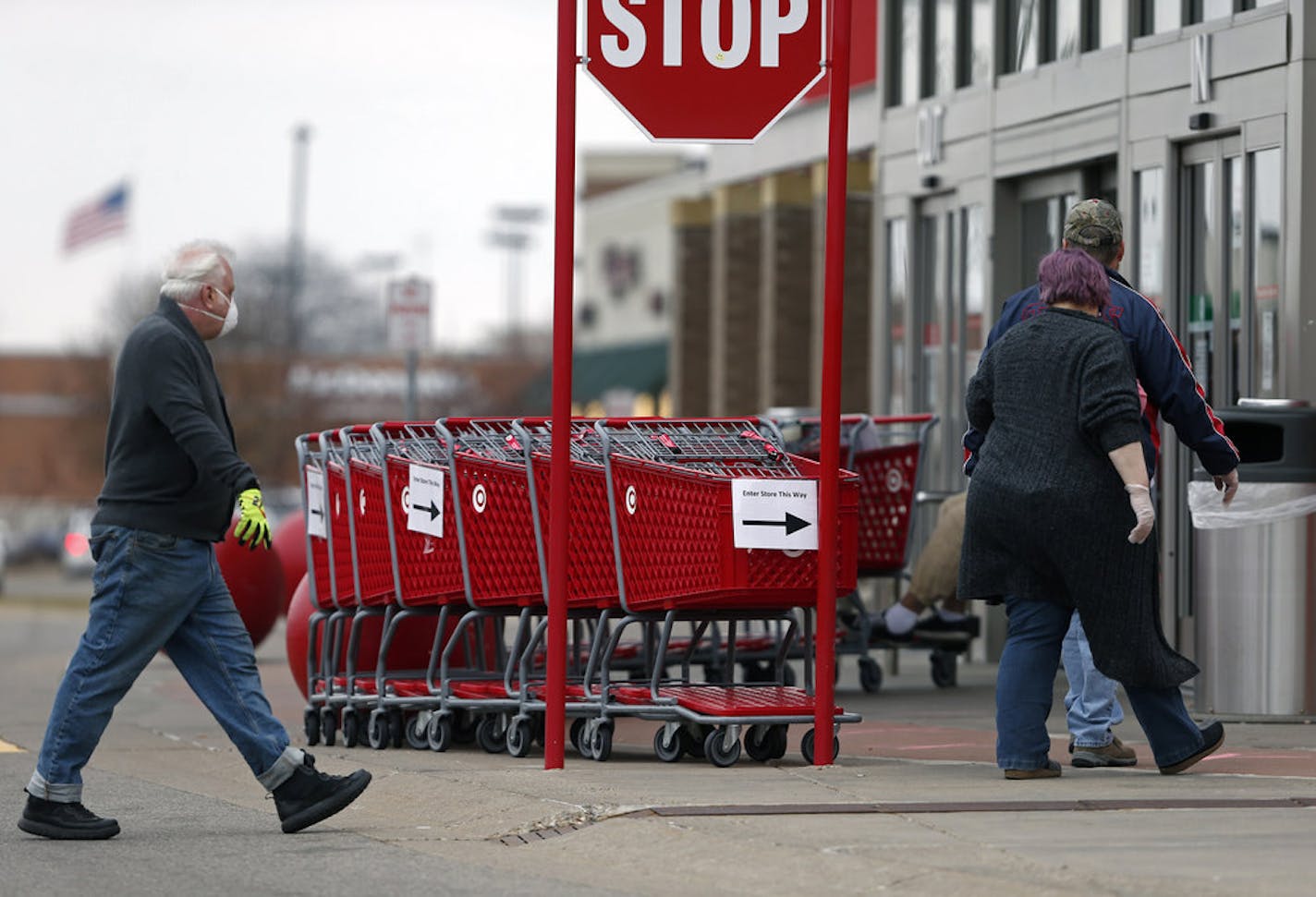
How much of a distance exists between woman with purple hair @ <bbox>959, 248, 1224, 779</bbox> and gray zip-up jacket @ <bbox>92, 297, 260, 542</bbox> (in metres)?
2.47

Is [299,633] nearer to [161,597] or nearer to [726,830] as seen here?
[161,597]

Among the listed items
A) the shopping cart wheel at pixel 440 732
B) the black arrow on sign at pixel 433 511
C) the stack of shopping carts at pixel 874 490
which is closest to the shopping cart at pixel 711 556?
the black arrow on sign at pixel 433 511

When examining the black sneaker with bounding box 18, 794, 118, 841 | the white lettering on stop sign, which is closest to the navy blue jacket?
the white lettering on stop sign

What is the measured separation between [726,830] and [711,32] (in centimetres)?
308

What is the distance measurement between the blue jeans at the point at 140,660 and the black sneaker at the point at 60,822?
3 centimetres

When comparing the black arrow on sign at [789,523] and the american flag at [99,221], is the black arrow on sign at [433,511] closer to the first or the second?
the black arrow on sign at [789,523]

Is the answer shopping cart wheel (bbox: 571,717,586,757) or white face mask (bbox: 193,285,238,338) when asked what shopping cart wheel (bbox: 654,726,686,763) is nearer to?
shopping cart wheel (bbox: 571,717,586,757)

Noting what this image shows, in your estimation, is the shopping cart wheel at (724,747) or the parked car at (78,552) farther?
the parked car at (78,552)

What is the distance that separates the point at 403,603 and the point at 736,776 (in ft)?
8.95

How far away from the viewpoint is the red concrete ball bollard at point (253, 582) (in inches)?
663

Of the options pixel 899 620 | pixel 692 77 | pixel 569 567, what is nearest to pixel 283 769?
pixel 569 567

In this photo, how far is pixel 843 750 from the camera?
34.3 ft

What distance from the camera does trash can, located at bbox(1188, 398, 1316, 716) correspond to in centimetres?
1114

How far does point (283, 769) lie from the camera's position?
8211mm
